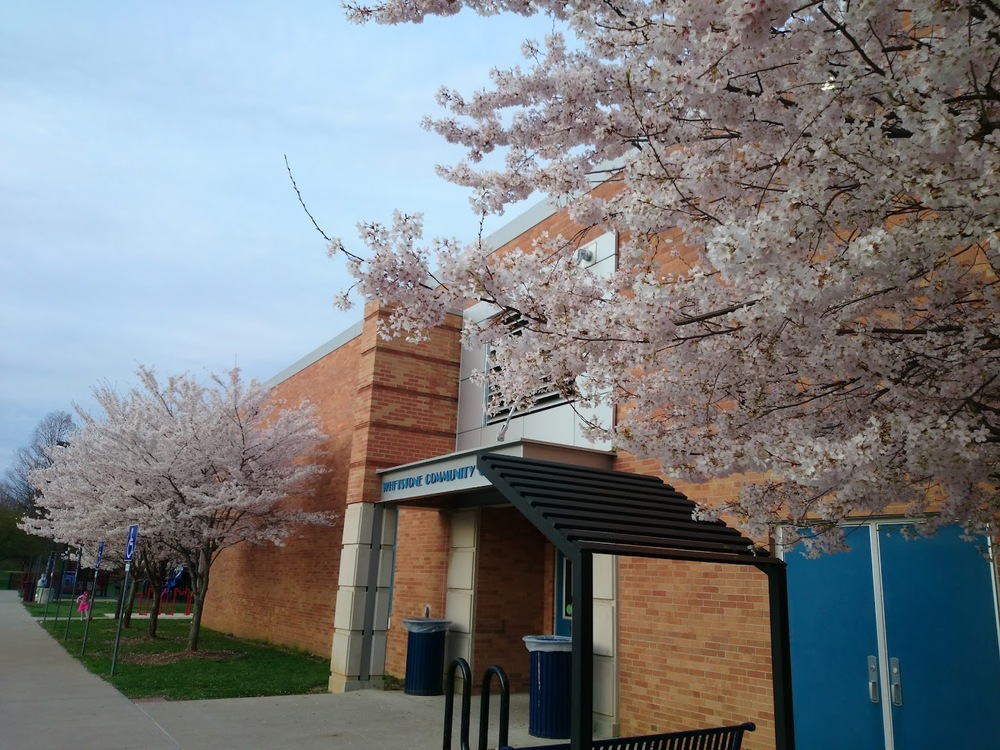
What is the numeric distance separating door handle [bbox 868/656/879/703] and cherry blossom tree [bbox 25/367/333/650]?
1251 centimetres

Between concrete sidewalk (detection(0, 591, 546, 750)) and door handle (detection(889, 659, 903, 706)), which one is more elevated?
door handle (detection(889, 659, 903, 706))

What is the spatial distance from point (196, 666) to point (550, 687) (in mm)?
7897

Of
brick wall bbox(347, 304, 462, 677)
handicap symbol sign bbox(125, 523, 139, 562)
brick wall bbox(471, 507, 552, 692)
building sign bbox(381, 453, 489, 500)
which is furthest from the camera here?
brick wall bbox(347, 304, 462, 677)

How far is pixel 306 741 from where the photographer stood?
325 inches

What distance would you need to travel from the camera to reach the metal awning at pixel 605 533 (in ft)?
13.1

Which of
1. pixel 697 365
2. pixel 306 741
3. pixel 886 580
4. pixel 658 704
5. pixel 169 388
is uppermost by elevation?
pixel 169 388

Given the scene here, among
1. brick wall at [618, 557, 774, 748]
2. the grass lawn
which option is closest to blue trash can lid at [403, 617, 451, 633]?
the grass lawn

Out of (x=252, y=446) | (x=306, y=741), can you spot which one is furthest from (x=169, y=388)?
(x=306, y=741)

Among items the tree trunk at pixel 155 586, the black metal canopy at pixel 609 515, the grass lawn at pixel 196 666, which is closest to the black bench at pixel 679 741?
the black metal canopy at pixel 609 515

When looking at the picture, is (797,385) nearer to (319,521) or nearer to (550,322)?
(550,322)

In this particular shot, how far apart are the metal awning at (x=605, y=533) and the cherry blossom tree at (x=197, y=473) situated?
→ 12.5 meters

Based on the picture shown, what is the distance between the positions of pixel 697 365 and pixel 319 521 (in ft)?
44.2

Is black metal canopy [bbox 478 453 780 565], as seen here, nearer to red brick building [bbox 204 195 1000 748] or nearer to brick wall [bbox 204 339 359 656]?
red brick building [bbox 204 195 1000 748]

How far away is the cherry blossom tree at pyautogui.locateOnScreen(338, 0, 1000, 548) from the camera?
131 inches
